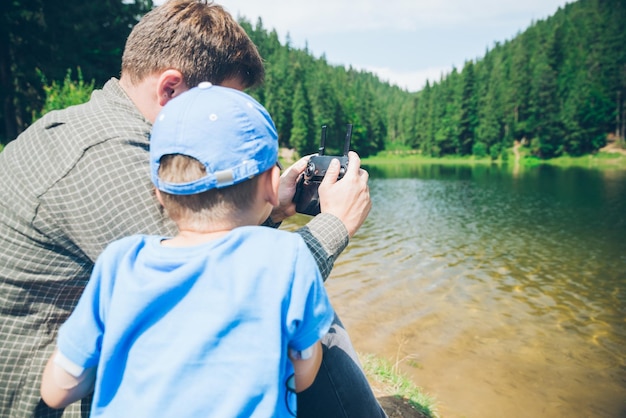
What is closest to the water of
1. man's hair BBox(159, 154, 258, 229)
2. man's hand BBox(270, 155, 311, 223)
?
man's hand BBox(270, 155, 311, 223)

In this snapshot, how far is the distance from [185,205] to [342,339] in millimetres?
816

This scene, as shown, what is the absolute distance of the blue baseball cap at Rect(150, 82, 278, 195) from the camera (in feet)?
3.80

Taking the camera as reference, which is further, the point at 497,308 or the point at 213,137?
the point at 497,308

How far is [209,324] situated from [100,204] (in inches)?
23.9

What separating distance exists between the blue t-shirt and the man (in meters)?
0.32

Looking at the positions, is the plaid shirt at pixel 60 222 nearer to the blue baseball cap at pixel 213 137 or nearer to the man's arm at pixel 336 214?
the man's arm at pixel 336 214

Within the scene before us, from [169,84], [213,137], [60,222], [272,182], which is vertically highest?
[169,84]

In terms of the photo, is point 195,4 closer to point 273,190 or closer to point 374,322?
point 273,190

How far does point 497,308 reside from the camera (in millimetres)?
8117

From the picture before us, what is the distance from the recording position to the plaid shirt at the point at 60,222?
4.54 ft

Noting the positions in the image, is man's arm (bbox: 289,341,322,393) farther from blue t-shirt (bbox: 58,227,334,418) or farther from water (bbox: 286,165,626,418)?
water (bbox: 286,165,626,418)

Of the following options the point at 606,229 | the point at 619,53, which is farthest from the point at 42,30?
the point at 619,53

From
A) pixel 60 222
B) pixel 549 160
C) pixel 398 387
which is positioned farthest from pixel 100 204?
pixel 549 160

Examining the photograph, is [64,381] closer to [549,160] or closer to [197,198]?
[197,198]
